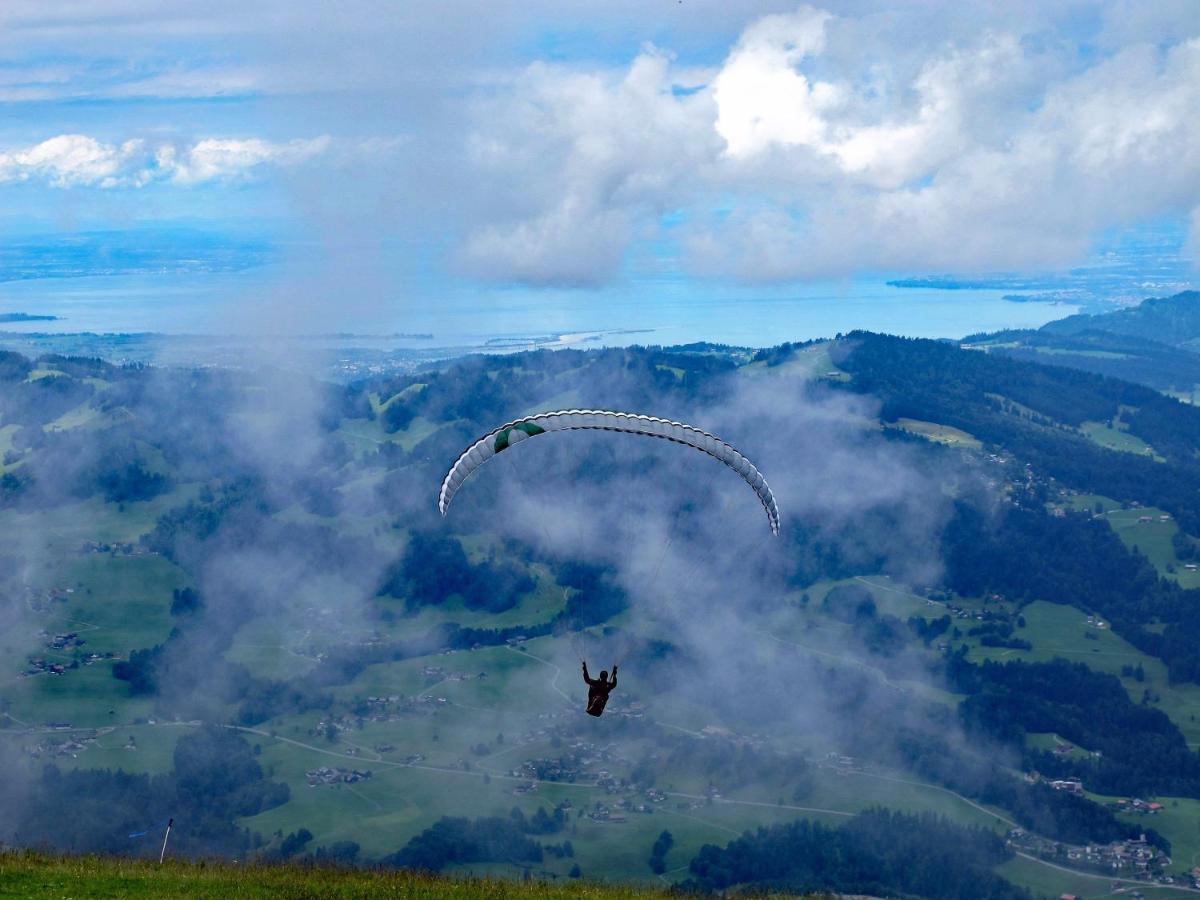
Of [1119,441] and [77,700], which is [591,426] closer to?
[77,700]

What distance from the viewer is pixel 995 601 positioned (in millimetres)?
141750

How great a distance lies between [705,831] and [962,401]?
133907 millimetres

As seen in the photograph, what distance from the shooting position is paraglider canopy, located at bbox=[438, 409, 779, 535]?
1185 inches

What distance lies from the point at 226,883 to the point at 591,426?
52.9ft

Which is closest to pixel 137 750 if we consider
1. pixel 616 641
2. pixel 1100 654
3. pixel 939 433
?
pixel 616 641

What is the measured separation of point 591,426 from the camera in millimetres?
30906

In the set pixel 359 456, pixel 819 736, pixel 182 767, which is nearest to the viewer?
pixel 182 767

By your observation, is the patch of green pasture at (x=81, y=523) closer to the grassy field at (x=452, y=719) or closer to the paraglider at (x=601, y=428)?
the grassy field at (x=452, y=719)

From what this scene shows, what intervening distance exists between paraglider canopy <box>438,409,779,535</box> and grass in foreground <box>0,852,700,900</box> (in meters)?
Result: 10.8

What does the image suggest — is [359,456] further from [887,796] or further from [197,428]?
[887,796]

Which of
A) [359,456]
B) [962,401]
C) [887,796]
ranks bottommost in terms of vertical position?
[887,796]

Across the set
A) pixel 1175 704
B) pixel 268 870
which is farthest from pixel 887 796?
pixel 268 870

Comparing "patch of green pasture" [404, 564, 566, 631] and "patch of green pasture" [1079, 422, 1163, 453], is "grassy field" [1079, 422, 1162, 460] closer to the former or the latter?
"patch of green pasture" [1079, 422, 1163, 453]

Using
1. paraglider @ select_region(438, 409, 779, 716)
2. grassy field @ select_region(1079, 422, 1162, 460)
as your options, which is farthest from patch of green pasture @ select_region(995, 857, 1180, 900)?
grassy field @ select_region(1079, 422, 1162, 460)
